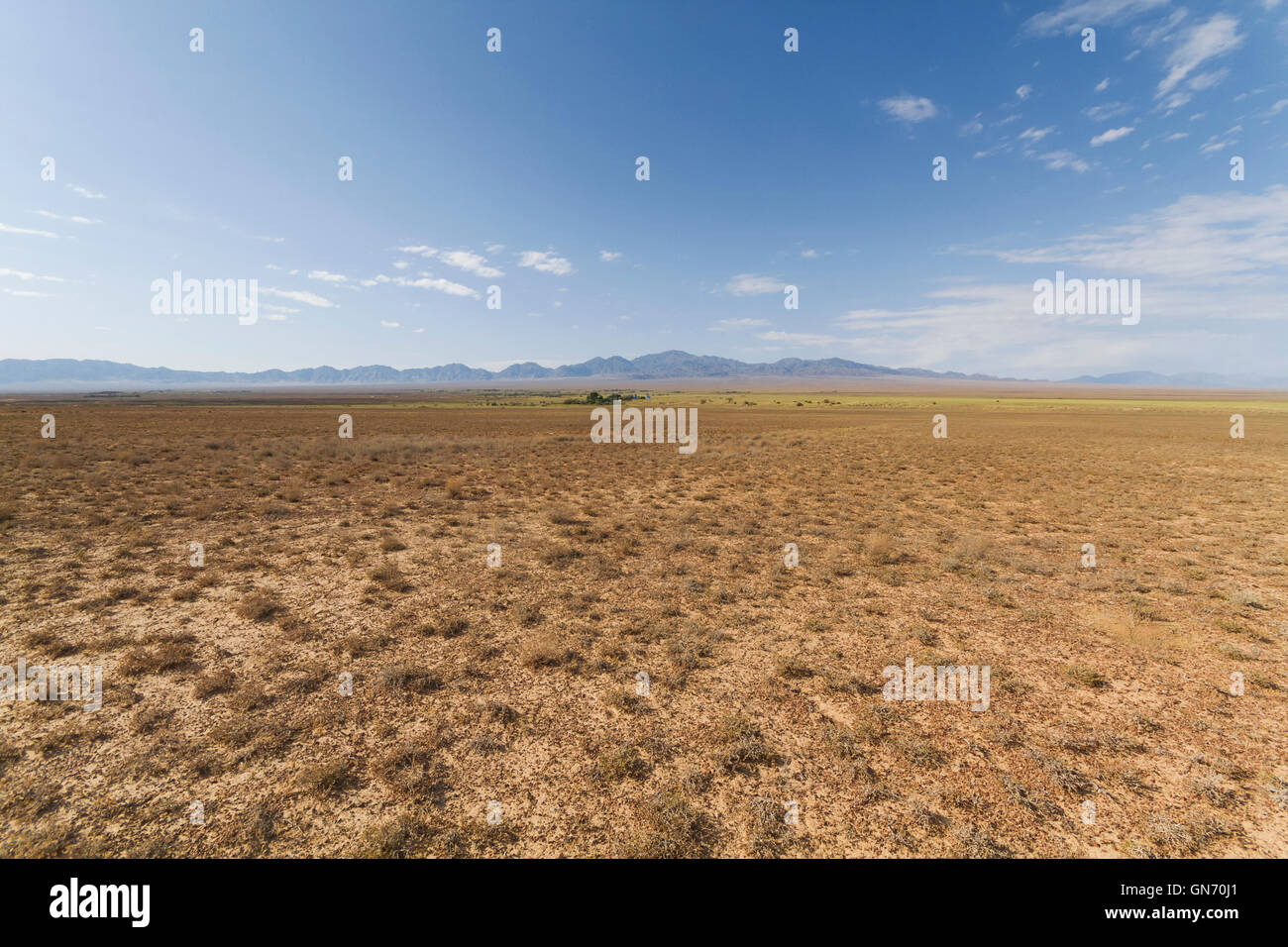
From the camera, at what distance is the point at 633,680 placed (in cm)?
656

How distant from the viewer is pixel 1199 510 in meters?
16.3

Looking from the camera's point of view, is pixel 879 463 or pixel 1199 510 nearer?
pixel 1199 510

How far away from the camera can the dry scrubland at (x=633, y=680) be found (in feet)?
13.6

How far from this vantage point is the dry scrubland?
415 centimetres

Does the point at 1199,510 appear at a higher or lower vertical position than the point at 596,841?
higher

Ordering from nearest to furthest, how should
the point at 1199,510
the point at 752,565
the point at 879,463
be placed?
the point at 752,565 < the point at 1199,510 < the point at 879,463

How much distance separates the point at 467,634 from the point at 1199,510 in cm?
2390

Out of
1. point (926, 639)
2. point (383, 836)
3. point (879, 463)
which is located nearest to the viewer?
point (383, 836)

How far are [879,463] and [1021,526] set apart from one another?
1400 cm
